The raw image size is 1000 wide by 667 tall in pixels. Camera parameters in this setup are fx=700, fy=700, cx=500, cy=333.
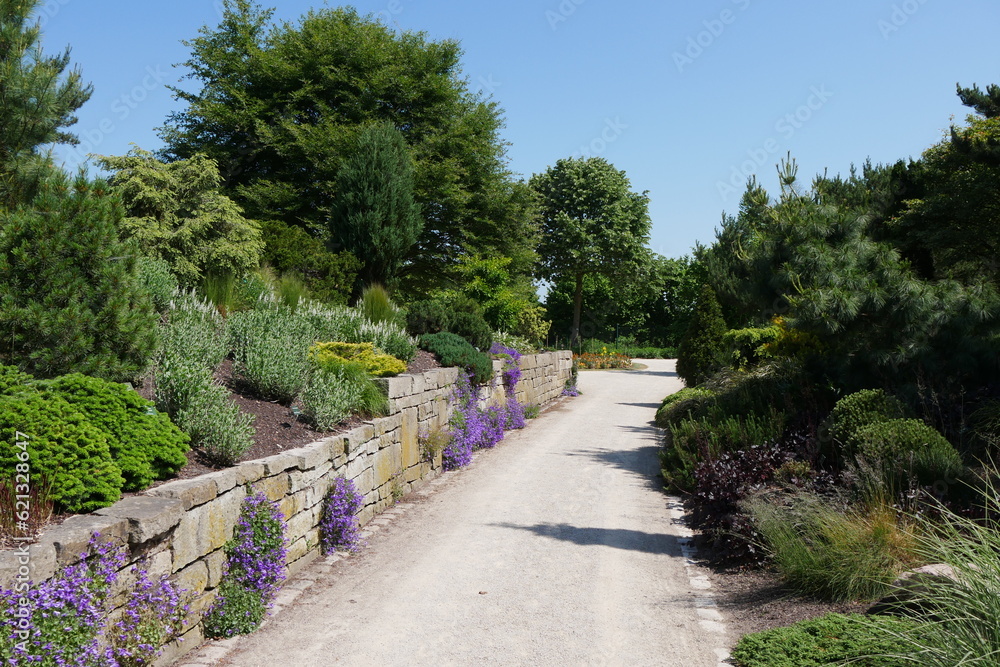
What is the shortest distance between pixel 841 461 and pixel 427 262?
17202mm

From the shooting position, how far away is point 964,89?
12195 millimetres

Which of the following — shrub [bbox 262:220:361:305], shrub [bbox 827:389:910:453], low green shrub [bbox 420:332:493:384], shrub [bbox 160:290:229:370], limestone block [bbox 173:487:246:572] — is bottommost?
limestone block [bbox 173:487:246:572]

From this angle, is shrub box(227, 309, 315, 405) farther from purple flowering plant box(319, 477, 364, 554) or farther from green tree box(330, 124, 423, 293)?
green tree box(330, 124, 423, 293)

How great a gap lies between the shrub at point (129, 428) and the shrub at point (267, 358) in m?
2.29

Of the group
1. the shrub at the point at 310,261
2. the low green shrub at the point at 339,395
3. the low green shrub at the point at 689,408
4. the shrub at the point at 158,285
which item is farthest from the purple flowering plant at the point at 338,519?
the shrub at the point at 310,261

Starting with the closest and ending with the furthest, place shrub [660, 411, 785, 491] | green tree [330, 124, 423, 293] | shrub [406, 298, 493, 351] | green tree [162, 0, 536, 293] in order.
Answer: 1. shrub [660, 411, 785, 491]
2. shrub [406, 298, 493, 351]
3. green tree [330, 124, 423, 293]
4. green tree [162, 0, 536, 293]

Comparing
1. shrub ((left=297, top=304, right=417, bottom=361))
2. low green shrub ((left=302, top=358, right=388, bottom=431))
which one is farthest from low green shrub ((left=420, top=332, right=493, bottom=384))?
low green shrub ((left=302, top=358, right=388, bottom=431))

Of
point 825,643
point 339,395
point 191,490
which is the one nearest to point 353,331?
point 339,395

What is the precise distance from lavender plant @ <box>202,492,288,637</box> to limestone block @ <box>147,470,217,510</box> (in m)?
0.43

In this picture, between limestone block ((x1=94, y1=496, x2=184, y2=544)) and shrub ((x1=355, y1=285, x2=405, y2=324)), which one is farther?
shrub ((x1=355, y1=285, x2=405, y2=324))

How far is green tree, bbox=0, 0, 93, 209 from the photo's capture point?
9.85m

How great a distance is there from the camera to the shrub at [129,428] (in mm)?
4309

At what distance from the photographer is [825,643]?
160 inches

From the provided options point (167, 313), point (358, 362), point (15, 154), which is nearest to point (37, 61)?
point (15, 154)
